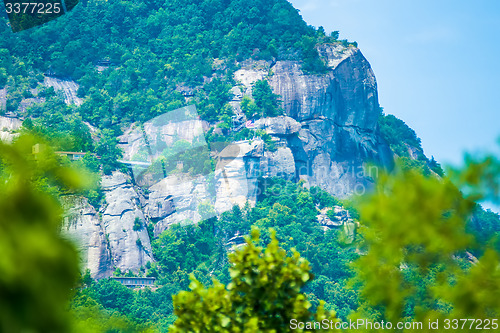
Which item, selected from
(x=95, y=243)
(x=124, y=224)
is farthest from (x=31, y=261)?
(x=124, y=224)

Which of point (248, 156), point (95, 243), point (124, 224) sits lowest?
point (95, 243)

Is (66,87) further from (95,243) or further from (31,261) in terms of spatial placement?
(31,261)

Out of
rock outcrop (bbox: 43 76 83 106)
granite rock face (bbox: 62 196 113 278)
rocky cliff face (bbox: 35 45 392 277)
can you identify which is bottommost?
granite rock face (bbox: 62 196 113 278)

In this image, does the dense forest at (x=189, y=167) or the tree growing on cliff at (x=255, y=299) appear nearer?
the dense forest at (x=189, y=167)

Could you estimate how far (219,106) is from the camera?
47.9 meters

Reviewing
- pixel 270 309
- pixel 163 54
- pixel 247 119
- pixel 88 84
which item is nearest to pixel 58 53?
pixel 88 84

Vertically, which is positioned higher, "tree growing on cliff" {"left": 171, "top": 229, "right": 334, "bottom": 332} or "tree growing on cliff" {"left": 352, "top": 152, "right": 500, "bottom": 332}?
"tree growing on cliff" {"left": 352, "top": 152, "right": 500, "bottom": 332}

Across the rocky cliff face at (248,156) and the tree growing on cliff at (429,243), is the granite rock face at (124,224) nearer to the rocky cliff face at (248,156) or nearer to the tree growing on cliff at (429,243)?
the rocky cliff face at (248,156)

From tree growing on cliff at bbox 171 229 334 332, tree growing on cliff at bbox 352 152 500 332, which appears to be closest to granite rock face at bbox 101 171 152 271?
tree growing on cliff at bbox 171 229 334 332

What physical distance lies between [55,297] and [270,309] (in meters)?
2.00

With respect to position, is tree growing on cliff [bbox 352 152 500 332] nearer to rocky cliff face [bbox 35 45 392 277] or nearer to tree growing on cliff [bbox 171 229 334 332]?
tree growing on cliff [bbox 171 229 334 332]

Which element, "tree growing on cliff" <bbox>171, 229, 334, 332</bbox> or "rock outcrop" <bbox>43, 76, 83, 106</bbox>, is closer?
"tree growing on cliff" <bbox>171, 229, 334, 332</bbox>

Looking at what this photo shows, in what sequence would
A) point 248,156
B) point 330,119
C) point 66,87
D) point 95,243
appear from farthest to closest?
point 66,87, point 330,119, point 248,156, point 95,243

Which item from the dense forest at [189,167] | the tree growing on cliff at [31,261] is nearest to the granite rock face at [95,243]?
the dense forest at [189,167]
